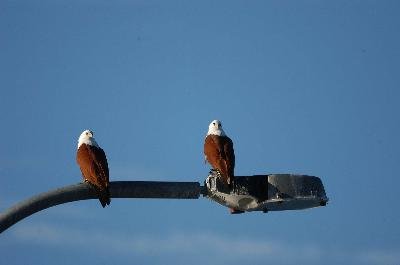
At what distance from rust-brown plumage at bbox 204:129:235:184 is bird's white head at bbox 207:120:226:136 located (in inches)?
6.9

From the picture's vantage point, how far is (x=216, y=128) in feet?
43.9

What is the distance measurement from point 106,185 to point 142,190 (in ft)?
1.94

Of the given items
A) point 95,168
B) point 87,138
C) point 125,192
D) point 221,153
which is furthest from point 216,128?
point 125,192

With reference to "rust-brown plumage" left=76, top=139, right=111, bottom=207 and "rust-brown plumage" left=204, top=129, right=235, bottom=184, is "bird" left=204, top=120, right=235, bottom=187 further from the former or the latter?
"rust-brown plumage" left=76, top=139, right=111, bottom=207

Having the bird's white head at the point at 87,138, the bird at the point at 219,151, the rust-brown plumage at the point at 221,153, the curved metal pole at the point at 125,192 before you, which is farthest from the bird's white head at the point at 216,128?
the curved metal pole at the point at 125,192

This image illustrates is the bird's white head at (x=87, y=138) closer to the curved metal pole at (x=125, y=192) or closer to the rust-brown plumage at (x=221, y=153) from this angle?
the rust-brown plumage at (x=221, y=153)

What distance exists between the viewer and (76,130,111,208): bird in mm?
8727

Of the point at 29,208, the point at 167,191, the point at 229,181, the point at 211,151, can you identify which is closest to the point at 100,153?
the point at 211,151

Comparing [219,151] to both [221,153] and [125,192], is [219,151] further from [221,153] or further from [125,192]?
→ [125,192]

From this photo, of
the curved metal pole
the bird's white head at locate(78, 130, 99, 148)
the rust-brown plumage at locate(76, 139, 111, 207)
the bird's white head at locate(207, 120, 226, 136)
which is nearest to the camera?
the curved metal pole

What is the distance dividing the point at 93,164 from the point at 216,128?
2.93 m

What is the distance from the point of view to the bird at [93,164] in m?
8.73

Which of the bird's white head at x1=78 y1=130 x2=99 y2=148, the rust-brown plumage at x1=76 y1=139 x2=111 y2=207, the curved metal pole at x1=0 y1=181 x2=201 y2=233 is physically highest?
the bird's white head at x1=78 y1=130 x2=99 y2=148

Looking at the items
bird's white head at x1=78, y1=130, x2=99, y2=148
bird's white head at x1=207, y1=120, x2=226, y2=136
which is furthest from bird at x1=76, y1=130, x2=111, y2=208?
bird's white head at x1=207, y1=120, x2=226, y2=136
